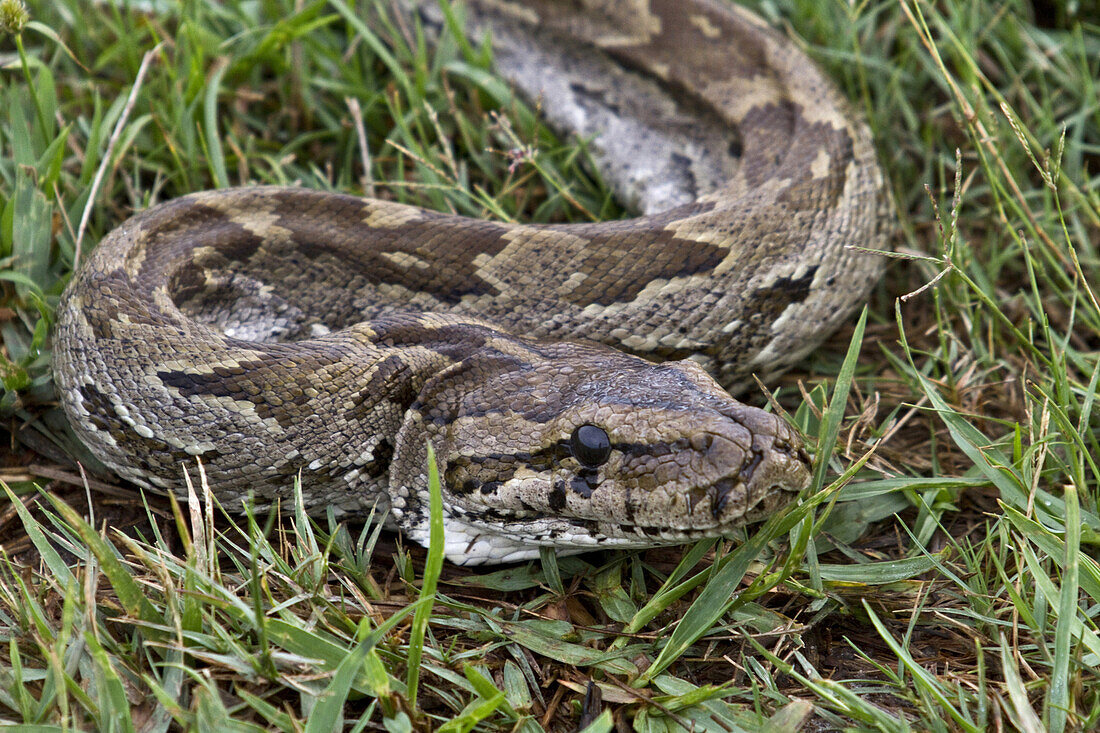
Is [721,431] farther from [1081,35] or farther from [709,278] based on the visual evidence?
[1081,35]

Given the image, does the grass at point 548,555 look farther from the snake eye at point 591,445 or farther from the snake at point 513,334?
the snake eye at point 591,445

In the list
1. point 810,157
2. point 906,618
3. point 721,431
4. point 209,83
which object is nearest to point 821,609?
point 906,618

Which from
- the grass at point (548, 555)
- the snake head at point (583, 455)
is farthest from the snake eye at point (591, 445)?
the grass at point (548, 555)

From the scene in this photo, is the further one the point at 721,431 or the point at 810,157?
the point at 810,157

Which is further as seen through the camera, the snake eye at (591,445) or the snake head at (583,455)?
the snake eye at (591,445)

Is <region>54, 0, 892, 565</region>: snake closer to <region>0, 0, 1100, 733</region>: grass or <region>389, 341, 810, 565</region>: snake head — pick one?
<region>389, 341, 810, 565</region>: snake head

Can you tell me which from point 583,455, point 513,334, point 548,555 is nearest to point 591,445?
point 583,455

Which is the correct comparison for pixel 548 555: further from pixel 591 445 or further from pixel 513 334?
pixel 513 334
